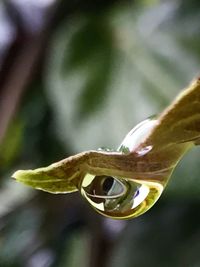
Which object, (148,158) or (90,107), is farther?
(90,107)

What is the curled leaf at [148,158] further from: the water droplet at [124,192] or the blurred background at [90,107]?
the blurred background at [90,107]

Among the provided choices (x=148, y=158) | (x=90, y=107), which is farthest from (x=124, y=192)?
(x=90, y=107)

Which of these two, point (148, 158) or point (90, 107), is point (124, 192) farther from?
point (90, 107)

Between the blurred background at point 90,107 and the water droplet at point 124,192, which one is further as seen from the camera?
the blurred background at point 90,107

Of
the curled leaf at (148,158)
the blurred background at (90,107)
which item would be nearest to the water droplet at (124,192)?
the curled leaf at (148,158)

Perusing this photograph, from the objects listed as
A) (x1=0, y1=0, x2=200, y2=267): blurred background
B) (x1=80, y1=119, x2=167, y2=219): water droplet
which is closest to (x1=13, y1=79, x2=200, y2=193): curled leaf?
(x1=80, y1=119, x2=167, y2=219): water droplet

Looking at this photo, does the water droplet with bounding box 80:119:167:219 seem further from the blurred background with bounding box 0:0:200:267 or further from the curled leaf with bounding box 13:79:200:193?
the blurred background with bounding box 0:0:200:267
